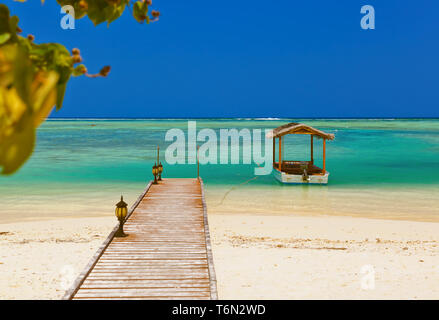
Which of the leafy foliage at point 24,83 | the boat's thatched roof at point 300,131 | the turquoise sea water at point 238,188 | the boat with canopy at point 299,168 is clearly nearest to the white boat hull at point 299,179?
the boat with canopy at point 299,168

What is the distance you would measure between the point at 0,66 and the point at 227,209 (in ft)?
60.8

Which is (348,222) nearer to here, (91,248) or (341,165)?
(91,248)

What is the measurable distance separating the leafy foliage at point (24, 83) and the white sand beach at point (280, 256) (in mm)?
8161

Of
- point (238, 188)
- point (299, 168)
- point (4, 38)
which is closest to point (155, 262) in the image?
point (4, 38)

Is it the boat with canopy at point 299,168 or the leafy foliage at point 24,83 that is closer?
the leafy foliage at point 24,83

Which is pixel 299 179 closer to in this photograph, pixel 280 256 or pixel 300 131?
pixel 300 131

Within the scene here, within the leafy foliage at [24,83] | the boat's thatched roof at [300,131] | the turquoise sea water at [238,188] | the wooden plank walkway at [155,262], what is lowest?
the turquoise sea water at [238,188]

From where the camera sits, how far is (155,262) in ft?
25.0

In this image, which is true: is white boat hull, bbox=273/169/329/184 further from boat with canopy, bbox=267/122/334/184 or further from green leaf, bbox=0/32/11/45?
green leaf, bbox=0/32/11/45

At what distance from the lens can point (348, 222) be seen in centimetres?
1577

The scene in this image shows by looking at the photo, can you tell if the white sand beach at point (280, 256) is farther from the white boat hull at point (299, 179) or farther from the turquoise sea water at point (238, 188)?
the white boat hull at point (299, 179)

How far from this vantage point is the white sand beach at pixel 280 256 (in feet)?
28.1

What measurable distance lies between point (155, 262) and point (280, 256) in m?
4.54

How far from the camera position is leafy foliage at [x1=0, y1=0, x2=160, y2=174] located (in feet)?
1.61
